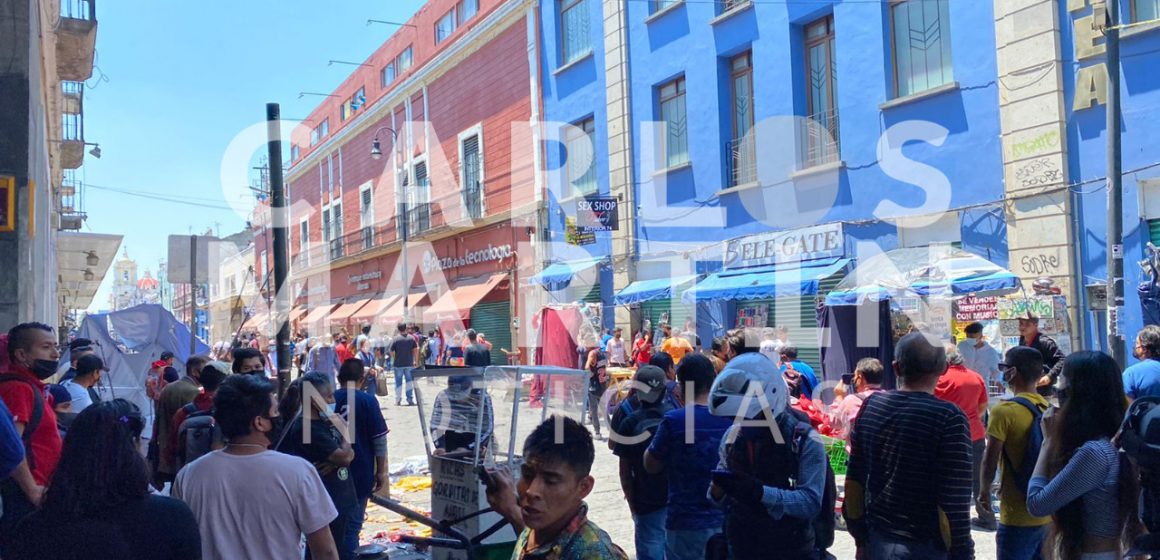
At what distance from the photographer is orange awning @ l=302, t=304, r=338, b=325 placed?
128ft

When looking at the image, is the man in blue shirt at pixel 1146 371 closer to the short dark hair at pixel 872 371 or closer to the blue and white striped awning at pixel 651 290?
the short dark hair at pixel 872 371

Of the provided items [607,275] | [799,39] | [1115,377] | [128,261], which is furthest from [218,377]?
[128,261]

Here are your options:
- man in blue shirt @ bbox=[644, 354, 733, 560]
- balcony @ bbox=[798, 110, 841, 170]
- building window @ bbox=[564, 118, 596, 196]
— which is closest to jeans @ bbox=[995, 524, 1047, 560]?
man in blue shirt @ bbox=[644, 354, 733, 560]

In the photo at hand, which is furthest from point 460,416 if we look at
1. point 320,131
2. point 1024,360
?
point 320,131

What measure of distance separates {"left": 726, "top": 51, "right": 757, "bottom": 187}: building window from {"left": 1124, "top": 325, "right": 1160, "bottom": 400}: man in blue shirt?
999cm

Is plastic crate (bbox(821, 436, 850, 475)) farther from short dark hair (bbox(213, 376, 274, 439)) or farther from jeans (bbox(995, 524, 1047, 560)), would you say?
short dark hair (bbox(213, 376, 274, 439))

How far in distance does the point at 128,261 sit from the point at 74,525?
464ft

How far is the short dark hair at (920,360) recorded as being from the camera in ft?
12.0

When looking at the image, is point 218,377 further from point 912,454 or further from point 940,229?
point 940,229

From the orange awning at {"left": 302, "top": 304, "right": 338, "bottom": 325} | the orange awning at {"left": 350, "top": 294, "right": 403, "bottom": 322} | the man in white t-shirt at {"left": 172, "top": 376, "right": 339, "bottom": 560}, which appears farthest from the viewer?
the orange awning at {"left": 302, "top": 304, "right": 338, "bottom": 325}

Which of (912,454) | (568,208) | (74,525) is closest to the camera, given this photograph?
(74,525)

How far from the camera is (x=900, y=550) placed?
3.54 meters

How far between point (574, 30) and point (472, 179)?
Result: 21.6 ft

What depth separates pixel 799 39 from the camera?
51.0 ft
